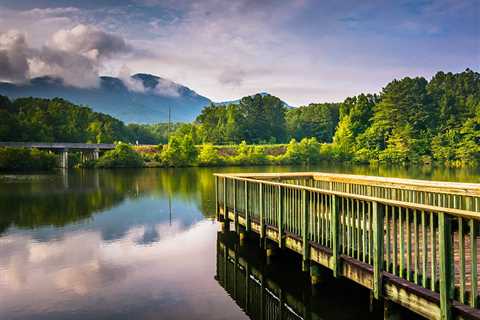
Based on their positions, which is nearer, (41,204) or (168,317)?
(168,317)

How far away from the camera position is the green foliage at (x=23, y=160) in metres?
63.8

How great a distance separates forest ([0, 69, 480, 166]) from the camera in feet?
252

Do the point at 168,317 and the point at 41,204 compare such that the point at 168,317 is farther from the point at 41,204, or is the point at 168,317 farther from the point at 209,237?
the point at 41,204

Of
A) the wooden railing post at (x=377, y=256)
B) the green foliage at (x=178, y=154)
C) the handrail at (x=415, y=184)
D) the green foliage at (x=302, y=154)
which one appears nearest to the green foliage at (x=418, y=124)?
the green foliage at (x=302, y=154)

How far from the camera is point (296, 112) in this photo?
12862 cm

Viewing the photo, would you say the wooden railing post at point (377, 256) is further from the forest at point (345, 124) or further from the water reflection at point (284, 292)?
the forest at point (345, 124)

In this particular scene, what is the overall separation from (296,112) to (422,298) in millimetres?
124198

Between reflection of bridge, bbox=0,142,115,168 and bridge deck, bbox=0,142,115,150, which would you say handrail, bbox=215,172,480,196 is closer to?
reflection of bridge, bbox=0,142,115,168

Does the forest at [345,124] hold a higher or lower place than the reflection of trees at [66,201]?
higher

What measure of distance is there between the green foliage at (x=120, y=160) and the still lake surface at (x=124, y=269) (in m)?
48.2

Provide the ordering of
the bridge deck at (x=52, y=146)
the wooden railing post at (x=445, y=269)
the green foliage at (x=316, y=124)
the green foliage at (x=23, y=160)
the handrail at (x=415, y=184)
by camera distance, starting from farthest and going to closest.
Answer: the green foliage at (x=316, y=124) → the bridge deck at (x=52, y=146) → the green foliage at (x=23, y=160) → the handrail at (x=415, y=184) → the wooden railing post at (x=445, y=269)

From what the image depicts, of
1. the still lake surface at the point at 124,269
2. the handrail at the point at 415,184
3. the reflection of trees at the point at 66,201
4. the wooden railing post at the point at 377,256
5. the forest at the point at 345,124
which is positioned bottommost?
the still lake surface at the point at 124,269

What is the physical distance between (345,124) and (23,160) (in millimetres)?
58014

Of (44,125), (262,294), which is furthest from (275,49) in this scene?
(44,125)
